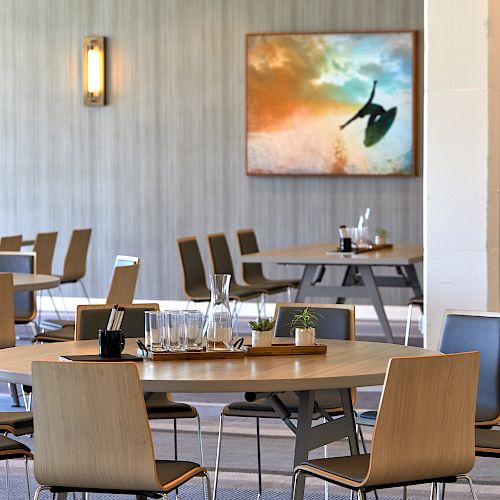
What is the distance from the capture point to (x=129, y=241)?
477 inches

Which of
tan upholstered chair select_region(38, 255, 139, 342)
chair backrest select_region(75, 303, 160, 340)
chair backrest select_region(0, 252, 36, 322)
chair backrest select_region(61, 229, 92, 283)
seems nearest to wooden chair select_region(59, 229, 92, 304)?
chair backrest select_region(61, 229, 92, 283)

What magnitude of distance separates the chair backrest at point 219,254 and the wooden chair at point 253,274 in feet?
0.43

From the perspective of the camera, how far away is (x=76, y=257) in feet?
32.7

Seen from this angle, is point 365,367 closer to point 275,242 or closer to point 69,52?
point 275,242

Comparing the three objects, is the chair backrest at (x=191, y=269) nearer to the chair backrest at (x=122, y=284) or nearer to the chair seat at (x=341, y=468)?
the chair backrest at (x=122, y=284)

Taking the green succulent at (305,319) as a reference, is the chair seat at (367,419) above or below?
below

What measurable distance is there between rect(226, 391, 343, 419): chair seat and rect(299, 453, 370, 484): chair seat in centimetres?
80

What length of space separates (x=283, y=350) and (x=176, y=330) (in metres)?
0.38

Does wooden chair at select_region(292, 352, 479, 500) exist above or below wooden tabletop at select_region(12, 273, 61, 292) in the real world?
below

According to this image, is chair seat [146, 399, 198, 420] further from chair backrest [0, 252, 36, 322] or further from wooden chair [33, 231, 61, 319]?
wooden chair [33, 231, 61, 319]

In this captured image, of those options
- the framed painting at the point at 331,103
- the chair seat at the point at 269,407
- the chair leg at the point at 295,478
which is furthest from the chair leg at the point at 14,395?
the framed painting at the point at 331,103

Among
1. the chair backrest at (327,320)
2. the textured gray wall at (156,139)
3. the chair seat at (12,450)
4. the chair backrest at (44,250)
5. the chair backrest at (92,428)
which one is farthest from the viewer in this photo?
the textured gray wall at (156,139)

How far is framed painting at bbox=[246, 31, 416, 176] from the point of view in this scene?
11.2 metres

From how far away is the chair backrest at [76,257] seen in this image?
9.77m
